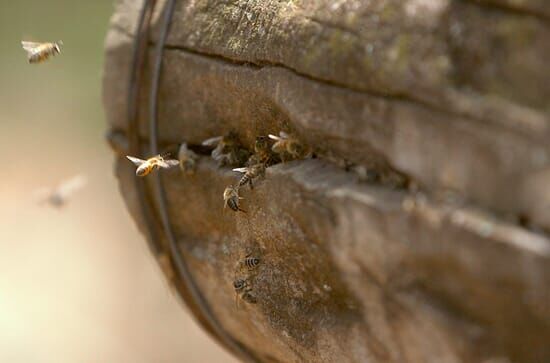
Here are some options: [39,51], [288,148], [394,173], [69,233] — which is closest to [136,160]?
[288,148]

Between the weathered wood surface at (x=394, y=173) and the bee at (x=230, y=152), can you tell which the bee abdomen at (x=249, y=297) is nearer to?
the weathered wood surface at (x=394, y=173)

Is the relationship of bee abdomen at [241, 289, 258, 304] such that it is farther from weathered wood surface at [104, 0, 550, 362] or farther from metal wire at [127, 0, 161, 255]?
metal wire at [127, 0, 161, 255]

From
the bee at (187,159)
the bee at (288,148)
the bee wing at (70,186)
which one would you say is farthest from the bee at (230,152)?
the bee wing at (70,186)

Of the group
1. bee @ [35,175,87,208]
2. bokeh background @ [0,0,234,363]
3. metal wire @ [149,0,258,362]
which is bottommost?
bokeh background @ [0,0,234,363]

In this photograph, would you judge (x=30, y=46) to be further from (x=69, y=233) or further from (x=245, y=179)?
(x=69, y=233)

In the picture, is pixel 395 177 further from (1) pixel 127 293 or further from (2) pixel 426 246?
(1) pixel 127 293

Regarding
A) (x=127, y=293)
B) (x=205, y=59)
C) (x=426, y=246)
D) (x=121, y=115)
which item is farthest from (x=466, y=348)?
(x=127, y=293)

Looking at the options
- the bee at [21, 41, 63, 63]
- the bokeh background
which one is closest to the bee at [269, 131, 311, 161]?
the bee at [21, 41, 63, 63]
